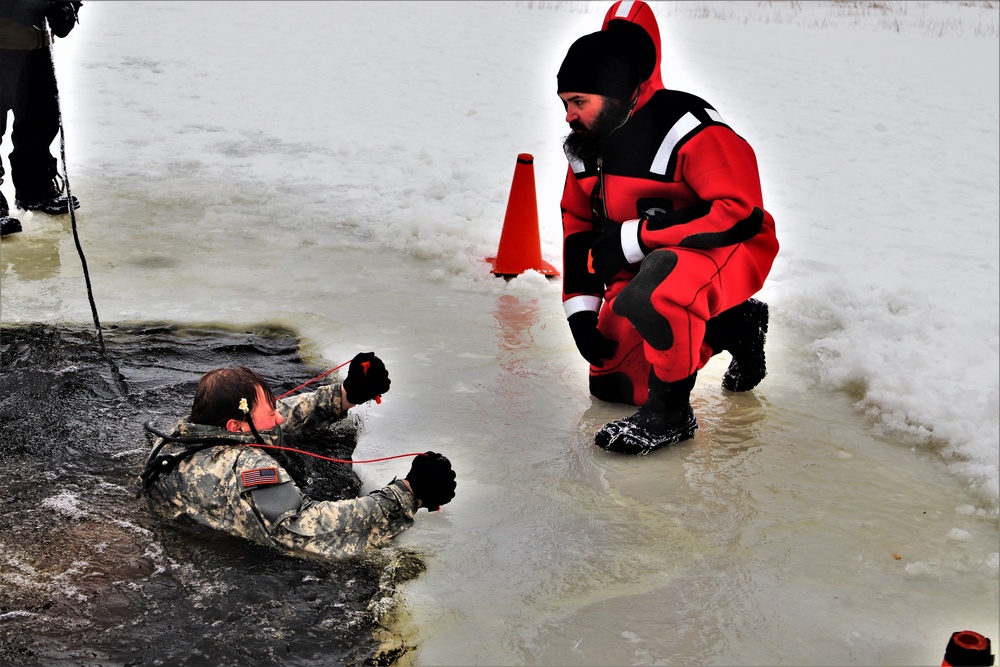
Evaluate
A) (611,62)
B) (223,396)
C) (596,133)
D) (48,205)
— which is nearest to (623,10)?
(611,62)

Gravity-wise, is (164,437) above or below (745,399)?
above

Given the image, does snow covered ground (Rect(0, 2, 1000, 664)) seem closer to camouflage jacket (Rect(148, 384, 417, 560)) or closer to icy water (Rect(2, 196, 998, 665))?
icy water (Rect(2, 196, 998, 665))

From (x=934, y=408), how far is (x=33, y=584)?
11.8 ft

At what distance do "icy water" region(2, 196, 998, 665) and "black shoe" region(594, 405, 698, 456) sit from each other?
6 centimetres

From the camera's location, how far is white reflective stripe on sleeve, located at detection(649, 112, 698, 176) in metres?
4.12

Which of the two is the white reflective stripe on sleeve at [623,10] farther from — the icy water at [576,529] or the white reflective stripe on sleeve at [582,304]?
the icy water at [576,529]

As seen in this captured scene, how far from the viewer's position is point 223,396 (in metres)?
3.68

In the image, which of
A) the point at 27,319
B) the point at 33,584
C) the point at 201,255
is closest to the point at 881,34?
the point at 201,255

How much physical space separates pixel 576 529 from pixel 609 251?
1194mm

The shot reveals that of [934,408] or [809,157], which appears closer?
[934,408]

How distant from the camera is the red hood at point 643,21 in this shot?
4.15 meters

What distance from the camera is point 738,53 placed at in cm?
1401

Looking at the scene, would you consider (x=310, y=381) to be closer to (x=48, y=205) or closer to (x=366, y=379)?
(x=366, y=379)

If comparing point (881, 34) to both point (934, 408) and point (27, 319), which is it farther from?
point (27, 319)
